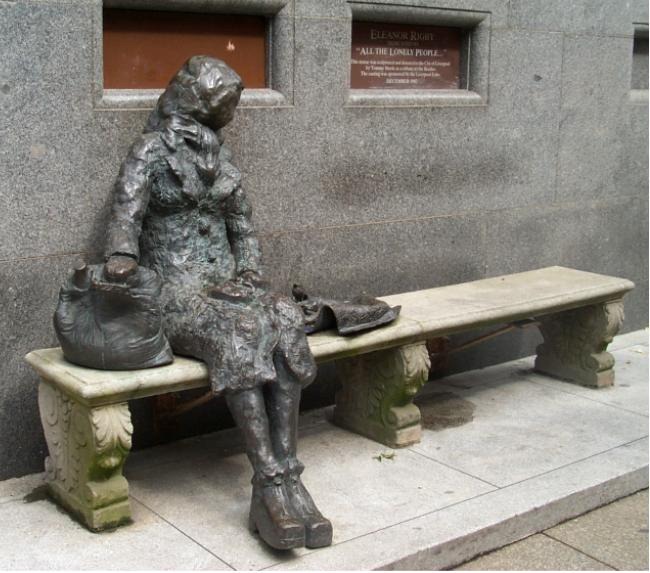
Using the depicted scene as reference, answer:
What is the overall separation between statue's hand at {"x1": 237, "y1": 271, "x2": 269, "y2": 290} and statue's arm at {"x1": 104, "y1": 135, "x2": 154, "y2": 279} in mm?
556

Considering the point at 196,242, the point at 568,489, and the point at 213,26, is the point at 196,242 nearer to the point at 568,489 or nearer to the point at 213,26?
the point at 213,26

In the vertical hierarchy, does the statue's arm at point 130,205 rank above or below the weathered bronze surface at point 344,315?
above

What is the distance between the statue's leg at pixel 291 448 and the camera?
15.0 ft

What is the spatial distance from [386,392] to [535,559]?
1336mm

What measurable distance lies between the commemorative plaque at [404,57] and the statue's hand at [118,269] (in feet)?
7.41

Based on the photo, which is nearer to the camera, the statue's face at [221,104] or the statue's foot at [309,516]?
the statue's foot at [309,516]

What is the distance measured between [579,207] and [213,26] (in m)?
3.25

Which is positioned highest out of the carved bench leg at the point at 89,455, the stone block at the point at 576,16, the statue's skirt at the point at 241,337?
the stone block at the point at 576,16

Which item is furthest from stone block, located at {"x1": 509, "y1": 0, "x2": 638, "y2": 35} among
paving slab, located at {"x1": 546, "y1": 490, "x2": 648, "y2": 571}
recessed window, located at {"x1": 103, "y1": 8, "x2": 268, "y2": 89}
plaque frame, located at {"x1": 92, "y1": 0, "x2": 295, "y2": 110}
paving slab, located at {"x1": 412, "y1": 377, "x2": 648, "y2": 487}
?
paving slab, located at {"x1": 546, "y1": 490, "x2": 648, "y2": 571}

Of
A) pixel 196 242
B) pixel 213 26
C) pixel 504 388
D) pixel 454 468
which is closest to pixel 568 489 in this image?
pixel 454 468

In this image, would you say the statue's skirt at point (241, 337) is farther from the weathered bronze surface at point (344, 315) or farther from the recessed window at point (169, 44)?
the recessed window at point (169, 44)

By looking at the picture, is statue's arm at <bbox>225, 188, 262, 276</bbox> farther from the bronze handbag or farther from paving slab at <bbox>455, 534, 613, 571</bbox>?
paving slab at <bbox>455, 534, 613, 571</bbox>

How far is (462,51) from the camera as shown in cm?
699

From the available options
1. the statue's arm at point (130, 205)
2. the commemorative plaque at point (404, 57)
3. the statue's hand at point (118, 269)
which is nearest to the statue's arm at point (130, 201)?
the statue's arm at point (130, 205)
